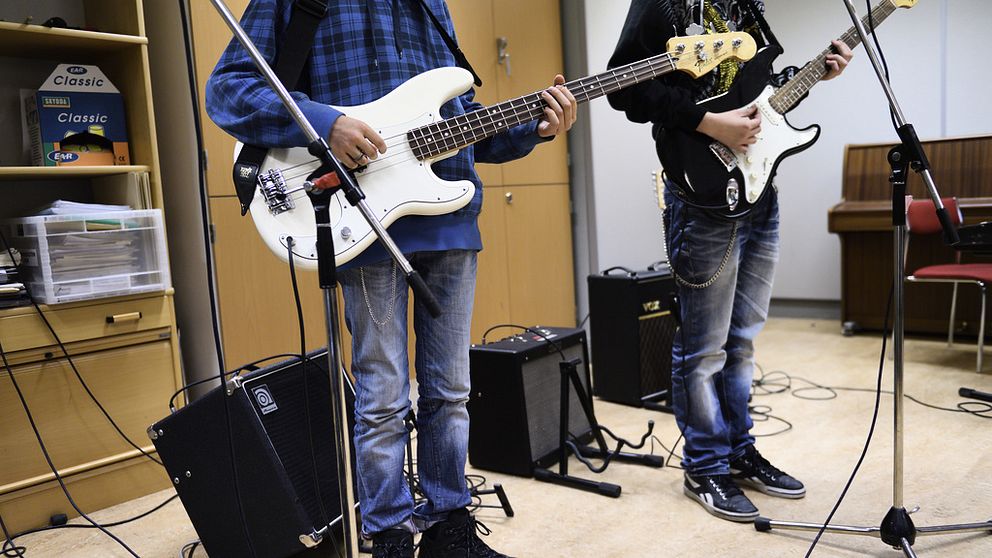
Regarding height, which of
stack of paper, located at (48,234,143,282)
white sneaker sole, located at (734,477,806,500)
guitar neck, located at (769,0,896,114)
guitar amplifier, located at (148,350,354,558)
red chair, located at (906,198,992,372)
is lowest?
white sneaker sole, located at (734,477,806,500)

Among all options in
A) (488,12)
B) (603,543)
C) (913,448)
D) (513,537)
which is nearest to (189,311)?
(513,537)

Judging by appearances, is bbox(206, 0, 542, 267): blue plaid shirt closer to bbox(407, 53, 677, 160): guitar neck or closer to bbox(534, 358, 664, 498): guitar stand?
bbox(407, 53, 677, 160): guitar neck

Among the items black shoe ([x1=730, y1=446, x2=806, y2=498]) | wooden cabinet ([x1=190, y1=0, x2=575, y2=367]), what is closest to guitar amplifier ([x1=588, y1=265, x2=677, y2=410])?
wooden cabinet ([x1=190, y1=0, x2=575, y2=367])

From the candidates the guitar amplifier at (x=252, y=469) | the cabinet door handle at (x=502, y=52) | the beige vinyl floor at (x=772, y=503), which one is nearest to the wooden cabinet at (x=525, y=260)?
the cabinet door handle at (x=502, y=52)

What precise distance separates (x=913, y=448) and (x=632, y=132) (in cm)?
238

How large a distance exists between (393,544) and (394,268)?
0.57m

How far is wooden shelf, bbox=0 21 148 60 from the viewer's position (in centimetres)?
212

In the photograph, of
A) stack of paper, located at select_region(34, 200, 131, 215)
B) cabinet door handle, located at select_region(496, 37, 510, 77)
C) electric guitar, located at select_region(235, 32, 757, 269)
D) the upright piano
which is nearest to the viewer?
electric guitar, located at select_region(235, 32, 757, 269)

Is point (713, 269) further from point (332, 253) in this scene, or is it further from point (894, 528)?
point (332, 253)

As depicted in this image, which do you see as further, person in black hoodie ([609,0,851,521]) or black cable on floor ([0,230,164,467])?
black cable on floor ([0,230,164,467])

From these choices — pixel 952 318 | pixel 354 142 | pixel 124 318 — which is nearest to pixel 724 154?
pixel 354 142

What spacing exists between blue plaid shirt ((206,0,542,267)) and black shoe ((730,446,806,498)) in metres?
1.06

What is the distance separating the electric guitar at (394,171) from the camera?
1361mm

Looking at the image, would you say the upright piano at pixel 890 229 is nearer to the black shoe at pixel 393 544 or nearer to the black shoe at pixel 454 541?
the black shoe at pixel 454 541
